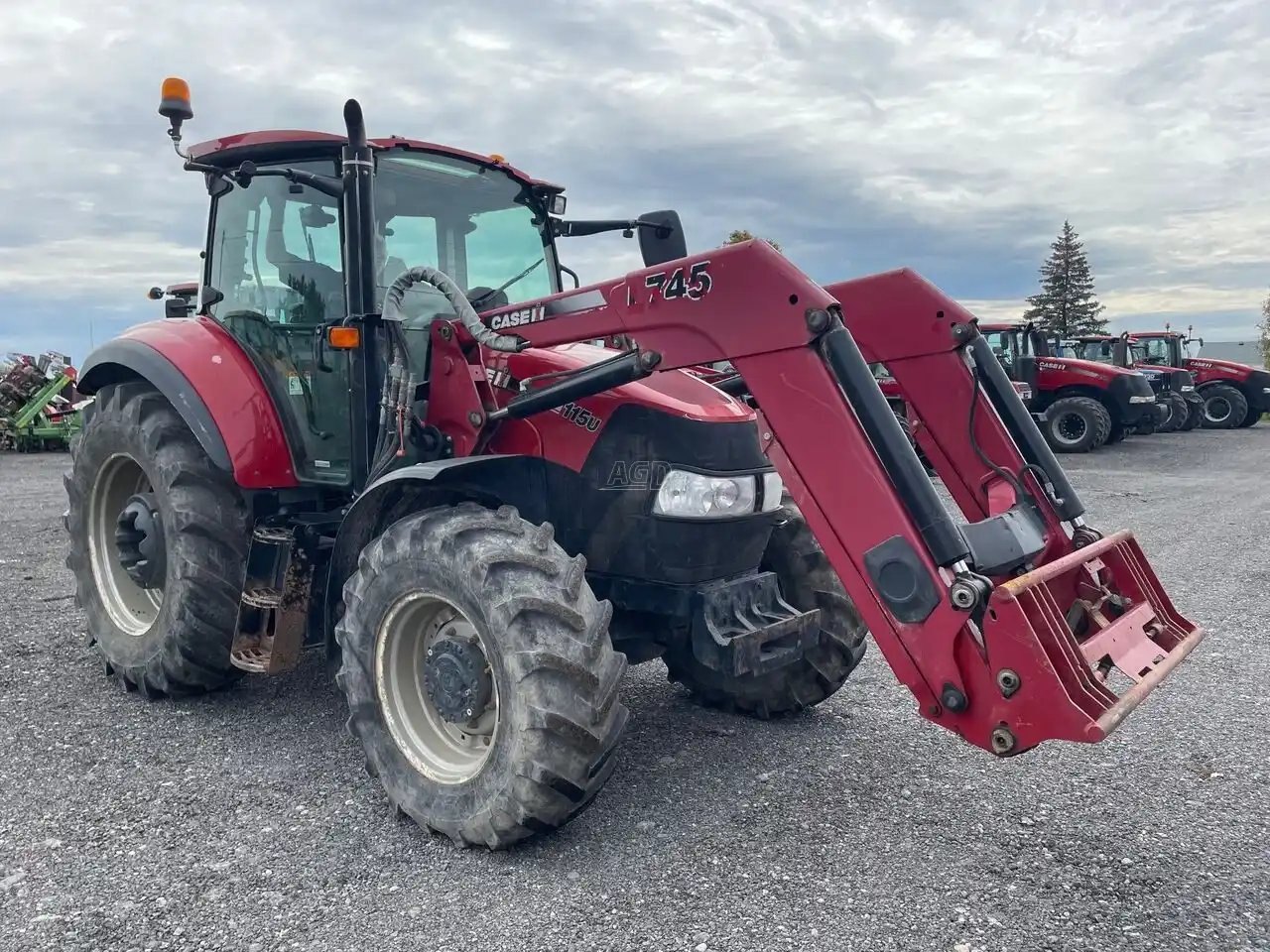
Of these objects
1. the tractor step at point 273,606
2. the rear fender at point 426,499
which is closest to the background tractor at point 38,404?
the tractor step at point 273,606

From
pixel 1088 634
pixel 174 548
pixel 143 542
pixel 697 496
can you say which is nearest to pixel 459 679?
pixel 697 496

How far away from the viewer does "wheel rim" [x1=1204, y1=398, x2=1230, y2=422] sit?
24703 mm

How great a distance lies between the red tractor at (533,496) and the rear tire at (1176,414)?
65.4 ft

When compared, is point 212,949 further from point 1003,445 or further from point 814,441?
point 1003,445

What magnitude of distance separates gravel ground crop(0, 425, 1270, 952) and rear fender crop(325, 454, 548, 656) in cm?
80

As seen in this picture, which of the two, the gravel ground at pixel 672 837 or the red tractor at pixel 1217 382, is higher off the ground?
the red tractor at pixel 1217 382

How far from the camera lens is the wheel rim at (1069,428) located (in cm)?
1891

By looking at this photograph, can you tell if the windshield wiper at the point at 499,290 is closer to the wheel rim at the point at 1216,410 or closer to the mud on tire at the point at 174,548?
the mud on tire at the point at 174,548

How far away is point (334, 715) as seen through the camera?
15.2 feet

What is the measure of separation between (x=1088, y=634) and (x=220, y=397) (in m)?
3.57

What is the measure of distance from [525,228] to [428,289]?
0.80 m

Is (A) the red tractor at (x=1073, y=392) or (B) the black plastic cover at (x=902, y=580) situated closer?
(B) the black plastic cover at (x=902, y=580)

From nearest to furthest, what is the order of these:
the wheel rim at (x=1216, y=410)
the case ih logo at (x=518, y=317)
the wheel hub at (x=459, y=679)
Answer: the wheel hub at (x=459, y=679), the case ih logo at (x=518, y=317), the wheel rim at (x=1216, y=410)

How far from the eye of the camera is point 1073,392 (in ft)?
62.8
